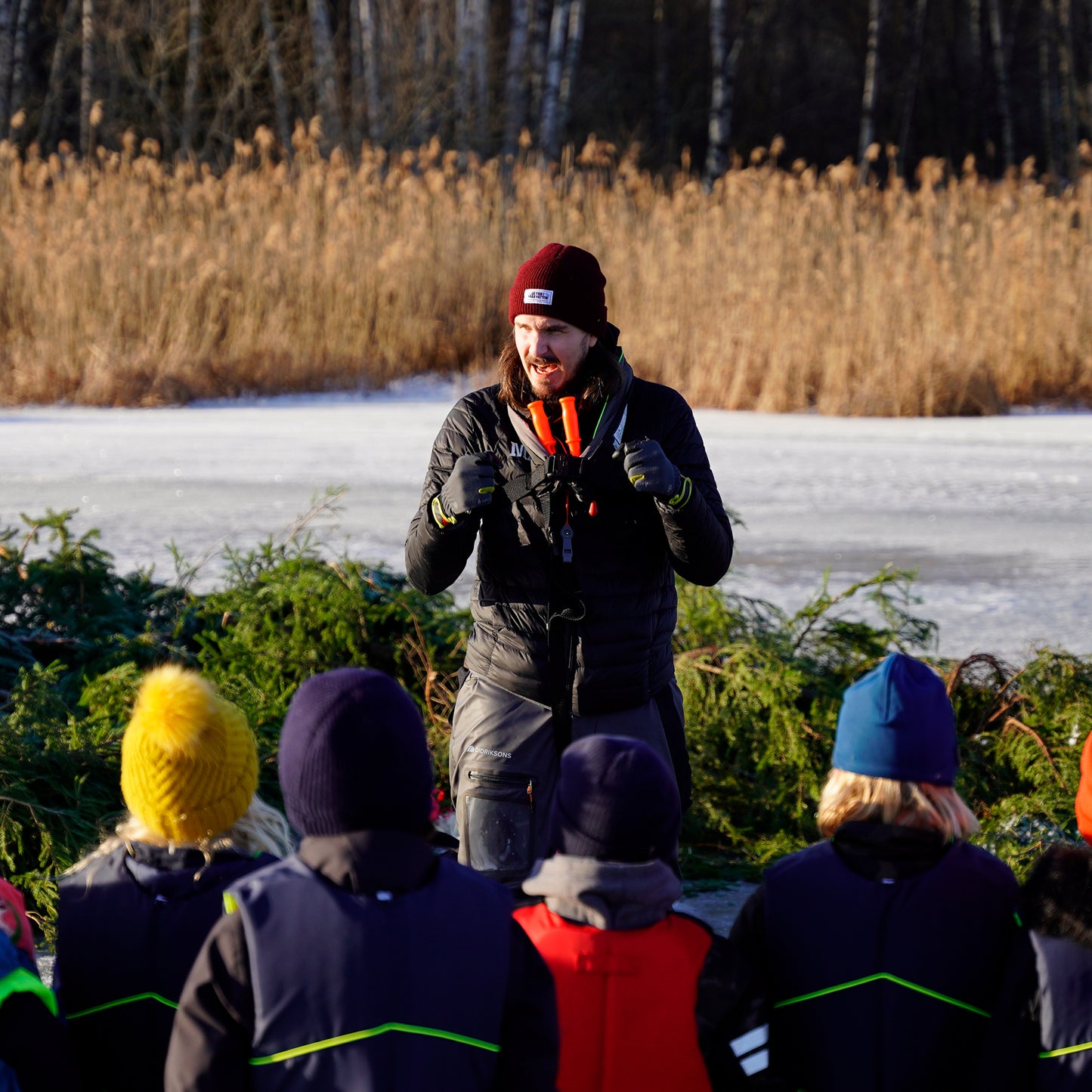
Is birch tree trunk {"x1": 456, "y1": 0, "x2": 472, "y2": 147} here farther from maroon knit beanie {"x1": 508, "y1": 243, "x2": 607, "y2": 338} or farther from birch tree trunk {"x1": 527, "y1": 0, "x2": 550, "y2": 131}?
maroon knit beanie {"x1": 508, "y1": 243, "x2": 607, "y2": 338}

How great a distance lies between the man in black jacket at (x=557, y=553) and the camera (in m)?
2.74

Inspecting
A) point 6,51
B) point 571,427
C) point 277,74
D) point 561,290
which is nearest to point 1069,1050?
point 571,427

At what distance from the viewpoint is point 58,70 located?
2172cm

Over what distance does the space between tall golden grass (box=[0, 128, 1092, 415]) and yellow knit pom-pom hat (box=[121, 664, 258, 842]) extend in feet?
28.4

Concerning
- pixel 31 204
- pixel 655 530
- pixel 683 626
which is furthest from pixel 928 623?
pixel 31 204

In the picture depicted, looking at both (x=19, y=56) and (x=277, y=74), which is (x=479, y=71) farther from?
(x=19, y=56)

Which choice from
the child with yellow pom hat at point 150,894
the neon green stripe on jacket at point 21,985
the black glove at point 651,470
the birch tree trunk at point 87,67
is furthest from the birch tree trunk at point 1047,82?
the neon green stripe on jacket at point 21,985

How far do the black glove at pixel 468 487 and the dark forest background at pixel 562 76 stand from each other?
1069 centimetres

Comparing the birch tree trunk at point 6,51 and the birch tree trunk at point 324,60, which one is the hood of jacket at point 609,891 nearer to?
the birch tree trunk at point 324,60

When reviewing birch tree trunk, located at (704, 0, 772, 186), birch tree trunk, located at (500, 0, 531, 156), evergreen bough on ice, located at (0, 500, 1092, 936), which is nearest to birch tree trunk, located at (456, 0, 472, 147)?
birch tree trunk, located at (500, 0, 531, 156)

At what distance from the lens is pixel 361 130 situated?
20.5m

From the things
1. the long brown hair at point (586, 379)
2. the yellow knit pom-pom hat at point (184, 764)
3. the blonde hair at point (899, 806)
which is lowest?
the blonde hair at point (899, 806)

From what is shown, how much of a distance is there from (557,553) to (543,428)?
0.80 ft

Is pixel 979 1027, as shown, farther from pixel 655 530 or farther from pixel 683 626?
pixel 683 626
